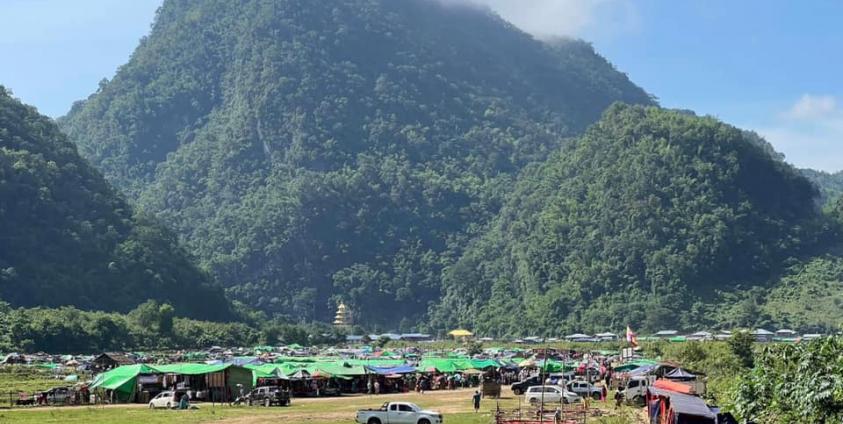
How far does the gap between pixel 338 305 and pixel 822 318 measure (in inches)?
3178

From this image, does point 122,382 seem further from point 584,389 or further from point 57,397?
point 584,389

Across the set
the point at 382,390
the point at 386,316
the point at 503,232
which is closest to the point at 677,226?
the point at 503,232

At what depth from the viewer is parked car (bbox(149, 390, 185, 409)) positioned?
133 ft

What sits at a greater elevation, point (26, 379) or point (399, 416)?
point (26, 379)

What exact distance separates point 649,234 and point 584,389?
9172 cm

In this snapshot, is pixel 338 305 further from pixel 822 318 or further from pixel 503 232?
pixel 822 318

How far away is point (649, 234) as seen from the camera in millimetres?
135500

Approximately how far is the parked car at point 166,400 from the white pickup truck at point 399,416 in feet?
32.9

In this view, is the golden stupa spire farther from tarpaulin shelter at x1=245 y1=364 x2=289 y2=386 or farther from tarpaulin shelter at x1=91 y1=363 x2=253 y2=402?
tarpaulin shelter at x1=91 y1=363 x2=253 y2=402

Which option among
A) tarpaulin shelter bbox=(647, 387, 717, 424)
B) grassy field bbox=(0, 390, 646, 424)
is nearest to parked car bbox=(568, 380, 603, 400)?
grassy field bbox=(0, 390, 646, 424)

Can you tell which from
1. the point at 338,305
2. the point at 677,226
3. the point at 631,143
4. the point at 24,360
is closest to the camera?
the point at 24,360

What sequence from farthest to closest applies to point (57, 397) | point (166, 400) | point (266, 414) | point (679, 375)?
point (679, 375)
point (57, 397)
point (166, 400)
point (266, 414)

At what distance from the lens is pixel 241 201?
194 m

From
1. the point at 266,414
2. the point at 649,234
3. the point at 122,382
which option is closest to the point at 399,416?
the point at 266,414
